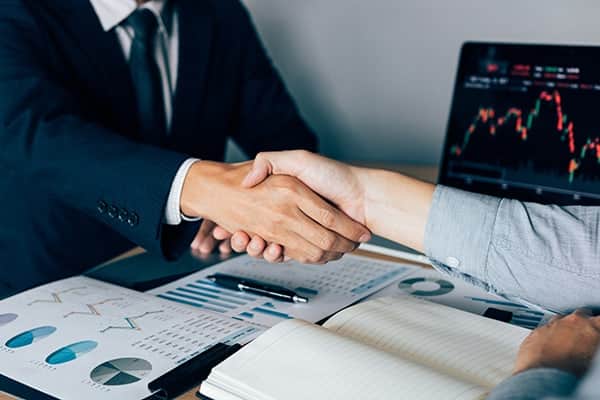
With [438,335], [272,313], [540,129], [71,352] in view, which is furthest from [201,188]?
[540,129]

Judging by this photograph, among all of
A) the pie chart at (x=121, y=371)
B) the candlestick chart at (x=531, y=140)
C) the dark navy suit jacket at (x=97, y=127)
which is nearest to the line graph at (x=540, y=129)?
the candlestick chart at (x=531, y=140)

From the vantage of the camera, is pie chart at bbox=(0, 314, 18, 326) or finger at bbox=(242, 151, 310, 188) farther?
finger at bbox=(242, 151, 310, 188)

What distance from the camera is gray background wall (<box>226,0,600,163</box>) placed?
1.75 metres

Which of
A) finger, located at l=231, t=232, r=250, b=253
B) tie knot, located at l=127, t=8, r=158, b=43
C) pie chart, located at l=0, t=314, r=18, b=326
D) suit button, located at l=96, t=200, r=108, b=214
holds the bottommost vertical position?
pie chart, located at l=0, t=314, r=18, b=326

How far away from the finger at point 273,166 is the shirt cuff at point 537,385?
0.56 m

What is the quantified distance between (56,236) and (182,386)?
0.84 meters

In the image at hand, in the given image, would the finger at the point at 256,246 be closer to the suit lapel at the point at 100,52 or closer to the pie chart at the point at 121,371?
the pie chart at the point at 121,371

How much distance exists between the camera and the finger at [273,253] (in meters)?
1.05

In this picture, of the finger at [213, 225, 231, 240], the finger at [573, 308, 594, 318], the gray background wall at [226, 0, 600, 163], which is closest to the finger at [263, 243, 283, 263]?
the finger at [213, 225, 231, 240]

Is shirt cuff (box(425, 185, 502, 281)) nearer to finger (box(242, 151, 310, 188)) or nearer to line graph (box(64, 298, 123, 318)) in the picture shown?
finger (box(242, 151, 310, 188))

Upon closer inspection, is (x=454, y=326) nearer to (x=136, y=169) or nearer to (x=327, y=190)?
(x=327, y=190)

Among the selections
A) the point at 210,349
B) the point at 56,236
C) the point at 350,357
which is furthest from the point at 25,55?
the point at 350,357

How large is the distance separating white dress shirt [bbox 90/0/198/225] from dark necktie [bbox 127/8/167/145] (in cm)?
2

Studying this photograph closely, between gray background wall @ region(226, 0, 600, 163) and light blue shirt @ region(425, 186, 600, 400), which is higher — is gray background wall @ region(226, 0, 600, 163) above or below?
above
